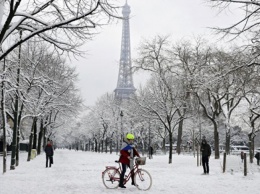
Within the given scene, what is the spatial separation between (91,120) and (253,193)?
6338 cm

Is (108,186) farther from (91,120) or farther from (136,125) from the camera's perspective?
(91,120)

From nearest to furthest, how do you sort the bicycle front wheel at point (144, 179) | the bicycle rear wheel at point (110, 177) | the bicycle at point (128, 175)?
the bicycle front wheel at point (144, 179) → the bicycle at point (128, 175) → the bicycle rear wheel at point (110, 177)

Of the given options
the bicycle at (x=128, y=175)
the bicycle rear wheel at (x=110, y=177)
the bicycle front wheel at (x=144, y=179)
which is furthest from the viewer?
the bicycle rear wheel at (x=110, y=177)

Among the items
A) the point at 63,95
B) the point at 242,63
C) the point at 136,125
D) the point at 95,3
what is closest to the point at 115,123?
the point at 136,125

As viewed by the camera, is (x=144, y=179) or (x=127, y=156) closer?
(x=127, y=156)

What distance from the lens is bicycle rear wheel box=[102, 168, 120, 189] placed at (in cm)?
1130

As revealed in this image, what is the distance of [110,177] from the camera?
11320 mm

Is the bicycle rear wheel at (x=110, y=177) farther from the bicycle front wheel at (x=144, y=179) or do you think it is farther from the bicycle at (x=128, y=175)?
the bicycle front wheel at (x=144, y=179)

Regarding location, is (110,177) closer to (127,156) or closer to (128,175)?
(128,175)

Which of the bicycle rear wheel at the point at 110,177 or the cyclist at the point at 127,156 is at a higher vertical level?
the cyclist at the point at 127,156

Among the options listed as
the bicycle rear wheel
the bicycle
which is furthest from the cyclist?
the bicycle rear wheel

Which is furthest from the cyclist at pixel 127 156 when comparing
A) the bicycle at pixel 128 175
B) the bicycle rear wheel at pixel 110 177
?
the bicycle rear wheel at pixel 110 177

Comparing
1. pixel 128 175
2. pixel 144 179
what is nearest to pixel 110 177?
pixel 128 175

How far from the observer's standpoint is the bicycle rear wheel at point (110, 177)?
11.3 m
